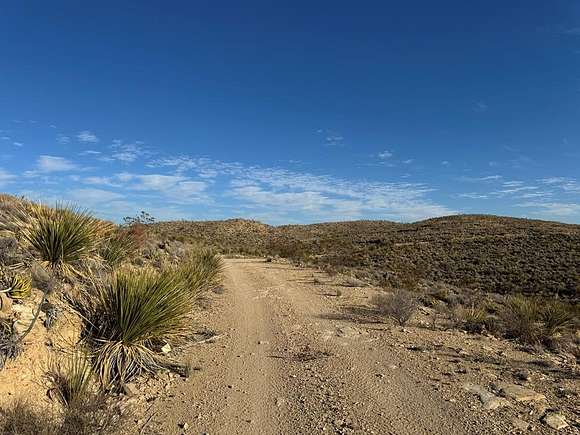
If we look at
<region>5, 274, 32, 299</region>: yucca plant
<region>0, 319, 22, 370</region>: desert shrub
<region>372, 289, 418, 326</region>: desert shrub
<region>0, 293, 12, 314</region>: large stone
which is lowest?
<region>372, 289, 418, 326</region>: desert shrub

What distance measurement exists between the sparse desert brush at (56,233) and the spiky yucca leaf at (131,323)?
1420 millimetres

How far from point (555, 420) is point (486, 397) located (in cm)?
83

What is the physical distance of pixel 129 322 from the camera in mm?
6270

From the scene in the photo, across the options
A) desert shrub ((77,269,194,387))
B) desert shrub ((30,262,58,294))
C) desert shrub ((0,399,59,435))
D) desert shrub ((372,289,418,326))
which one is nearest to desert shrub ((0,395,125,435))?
desert shrub ((0,399,59,435))

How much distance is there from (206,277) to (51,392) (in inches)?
351

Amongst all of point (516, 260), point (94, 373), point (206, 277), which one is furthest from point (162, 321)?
point (516, 260)

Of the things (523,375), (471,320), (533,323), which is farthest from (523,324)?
(523,375)

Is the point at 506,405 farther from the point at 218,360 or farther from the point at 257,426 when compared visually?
the point at 218,360

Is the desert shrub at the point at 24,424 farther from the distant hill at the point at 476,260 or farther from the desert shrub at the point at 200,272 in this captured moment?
the distant hill at the point at 476,260

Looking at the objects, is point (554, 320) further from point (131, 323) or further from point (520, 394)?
point (131, 323)

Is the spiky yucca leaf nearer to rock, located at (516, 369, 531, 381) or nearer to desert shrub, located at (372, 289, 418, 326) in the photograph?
rock, located at (516, 369, 531, 381)

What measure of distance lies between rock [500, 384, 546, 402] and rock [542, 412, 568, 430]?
0.45m

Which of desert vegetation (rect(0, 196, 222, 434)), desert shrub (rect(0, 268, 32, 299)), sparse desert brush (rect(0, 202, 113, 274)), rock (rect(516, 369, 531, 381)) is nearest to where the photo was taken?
desert vegetation (rect(0, 196, 222, 434))

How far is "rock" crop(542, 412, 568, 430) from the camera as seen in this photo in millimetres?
5055
